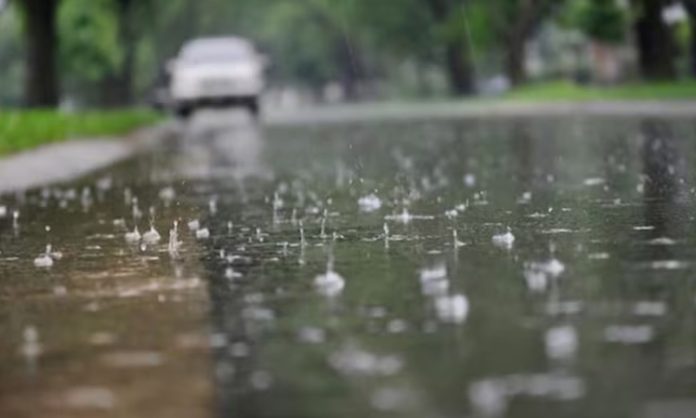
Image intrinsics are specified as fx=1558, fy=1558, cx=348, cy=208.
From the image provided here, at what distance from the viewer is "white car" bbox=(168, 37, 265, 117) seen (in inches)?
1569

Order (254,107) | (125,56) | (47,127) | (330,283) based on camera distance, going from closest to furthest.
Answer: (330,283)
(47,127)
(254,107)
(125,56)

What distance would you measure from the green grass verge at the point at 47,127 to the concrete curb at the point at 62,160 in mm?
164

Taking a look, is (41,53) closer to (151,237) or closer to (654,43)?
(654,43)

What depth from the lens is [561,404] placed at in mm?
4422

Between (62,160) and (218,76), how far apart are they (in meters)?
18.8

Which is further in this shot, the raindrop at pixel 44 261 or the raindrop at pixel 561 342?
the raindrop at pixel 44 261

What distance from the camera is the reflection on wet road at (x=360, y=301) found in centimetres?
470

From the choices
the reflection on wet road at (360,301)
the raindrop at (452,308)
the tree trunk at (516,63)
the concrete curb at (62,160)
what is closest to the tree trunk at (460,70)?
the tree trunk at (516,63)

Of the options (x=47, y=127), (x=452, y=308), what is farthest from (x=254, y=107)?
(x=452, y=308)

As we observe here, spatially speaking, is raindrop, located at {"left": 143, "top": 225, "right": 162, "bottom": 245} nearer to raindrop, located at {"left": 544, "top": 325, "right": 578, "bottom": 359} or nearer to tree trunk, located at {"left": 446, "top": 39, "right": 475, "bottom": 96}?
raindrop, located at {"left": 544, "top": 325, "right": 578, "bottom": 359}

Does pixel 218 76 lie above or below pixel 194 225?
above

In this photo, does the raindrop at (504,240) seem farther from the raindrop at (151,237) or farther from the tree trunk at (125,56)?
the tree trunk at (125,56)

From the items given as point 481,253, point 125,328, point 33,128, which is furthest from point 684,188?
point 33,128

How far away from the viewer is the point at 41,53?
111 ft
